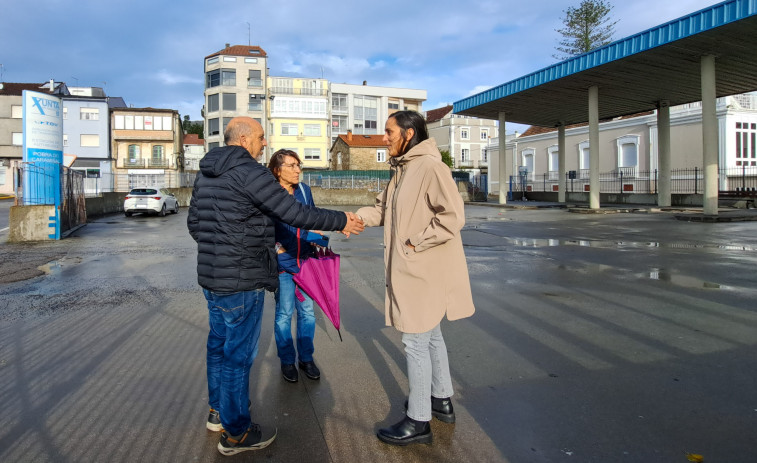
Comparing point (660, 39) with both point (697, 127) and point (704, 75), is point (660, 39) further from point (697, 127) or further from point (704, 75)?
point (697, 127)

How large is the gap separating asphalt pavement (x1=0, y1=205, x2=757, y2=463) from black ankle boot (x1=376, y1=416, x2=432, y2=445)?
0.16ft

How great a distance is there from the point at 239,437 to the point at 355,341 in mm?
2116

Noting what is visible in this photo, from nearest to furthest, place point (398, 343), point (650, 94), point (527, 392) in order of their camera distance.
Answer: point (527, 392) → point (398, 343) → point (650, 94)

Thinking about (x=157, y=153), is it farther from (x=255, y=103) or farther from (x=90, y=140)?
(x=255, y=103)

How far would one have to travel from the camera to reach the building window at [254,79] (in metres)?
68.8

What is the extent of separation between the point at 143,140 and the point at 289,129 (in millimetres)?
17412

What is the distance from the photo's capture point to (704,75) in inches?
752

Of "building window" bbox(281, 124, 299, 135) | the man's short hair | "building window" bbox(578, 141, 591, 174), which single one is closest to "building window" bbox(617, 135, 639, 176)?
"building window" bbox(578, 141, 591, 174)

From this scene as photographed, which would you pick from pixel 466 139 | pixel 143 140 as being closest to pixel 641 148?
pixel 466 139

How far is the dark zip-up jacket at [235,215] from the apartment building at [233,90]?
220 ft

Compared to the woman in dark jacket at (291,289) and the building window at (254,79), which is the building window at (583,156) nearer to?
the woman in dark jacket at (291,289)

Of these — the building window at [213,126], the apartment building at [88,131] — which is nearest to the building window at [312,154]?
the building window at [213,126]

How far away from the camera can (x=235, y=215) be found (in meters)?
2.92

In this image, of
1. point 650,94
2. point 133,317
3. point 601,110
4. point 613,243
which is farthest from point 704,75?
point 133,317
